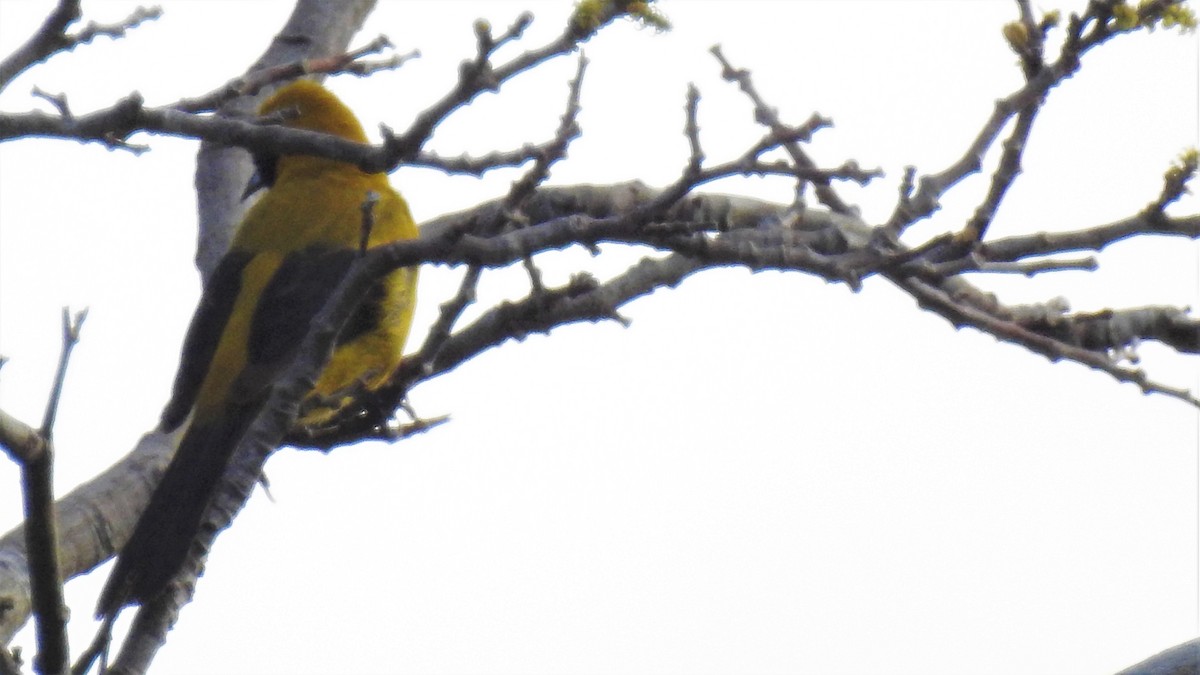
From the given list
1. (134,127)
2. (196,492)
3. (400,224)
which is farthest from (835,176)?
(400,224)

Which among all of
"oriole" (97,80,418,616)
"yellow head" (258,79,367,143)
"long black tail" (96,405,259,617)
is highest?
"yellow head" (258,79,367,143)

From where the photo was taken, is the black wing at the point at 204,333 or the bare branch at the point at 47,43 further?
the black wing at the point at 204,333

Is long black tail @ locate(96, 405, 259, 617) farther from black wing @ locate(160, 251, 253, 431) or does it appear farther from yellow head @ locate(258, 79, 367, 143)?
yellow head @ locate(258, 79, 367, 143)

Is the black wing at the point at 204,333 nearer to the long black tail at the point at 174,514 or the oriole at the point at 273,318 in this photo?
the oriole at the point at 273,318

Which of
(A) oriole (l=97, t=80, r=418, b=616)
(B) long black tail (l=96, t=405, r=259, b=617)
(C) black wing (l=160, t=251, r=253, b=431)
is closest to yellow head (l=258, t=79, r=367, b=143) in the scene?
(A) oriole (l=97, t=80, r=418, b=616)

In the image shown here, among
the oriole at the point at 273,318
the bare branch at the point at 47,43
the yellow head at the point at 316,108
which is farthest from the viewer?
the yellow head at the point at 316,108

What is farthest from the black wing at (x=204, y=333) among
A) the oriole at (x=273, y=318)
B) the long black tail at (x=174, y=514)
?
the long black tail at (x=174, y=514)

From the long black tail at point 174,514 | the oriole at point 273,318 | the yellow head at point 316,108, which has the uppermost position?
the yellow head at point 316,108

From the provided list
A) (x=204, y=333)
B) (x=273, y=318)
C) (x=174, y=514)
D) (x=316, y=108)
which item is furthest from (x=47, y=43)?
(x=316, y=108)

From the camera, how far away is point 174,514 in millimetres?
3604

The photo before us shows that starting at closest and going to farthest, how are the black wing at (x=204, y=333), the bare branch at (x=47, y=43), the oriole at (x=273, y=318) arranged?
the bare branch at (x=47, y=43)
the oriole at (x=273, y=318)
the black wing at (x=204, y=333)

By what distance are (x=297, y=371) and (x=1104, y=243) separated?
179 cm

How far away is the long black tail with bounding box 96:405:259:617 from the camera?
273cm

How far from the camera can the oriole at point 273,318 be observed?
427 cm
